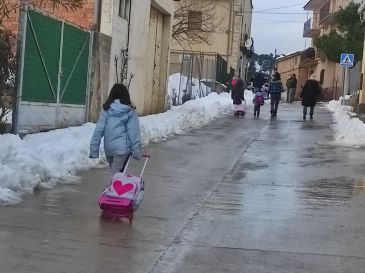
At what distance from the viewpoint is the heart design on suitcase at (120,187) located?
6.77 m

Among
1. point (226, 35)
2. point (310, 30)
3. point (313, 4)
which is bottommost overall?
point (226, 35)

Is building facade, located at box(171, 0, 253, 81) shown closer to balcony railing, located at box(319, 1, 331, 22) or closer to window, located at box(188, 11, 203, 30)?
Answer: window, located at box(188, 11, 203, 30)

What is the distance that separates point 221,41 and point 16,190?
41.4 metres

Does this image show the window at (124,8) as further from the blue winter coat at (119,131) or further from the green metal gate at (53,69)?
the blue winter coat at (119,131)

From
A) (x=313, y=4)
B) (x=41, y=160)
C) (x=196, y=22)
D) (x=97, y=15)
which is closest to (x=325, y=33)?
(x=313, y=4)

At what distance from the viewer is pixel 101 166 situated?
1020cm

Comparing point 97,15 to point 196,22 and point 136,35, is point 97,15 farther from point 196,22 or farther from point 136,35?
point 196,22

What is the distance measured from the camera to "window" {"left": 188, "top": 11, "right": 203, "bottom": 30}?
39119 mm

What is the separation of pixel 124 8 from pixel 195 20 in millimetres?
27043

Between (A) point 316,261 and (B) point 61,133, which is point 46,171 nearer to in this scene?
(B) point 61,133

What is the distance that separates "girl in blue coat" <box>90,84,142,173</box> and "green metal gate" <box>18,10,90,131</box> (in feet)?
14.6

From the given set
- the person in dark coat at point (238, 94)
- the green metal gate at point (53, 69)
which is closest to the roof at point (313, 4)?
the person in dark coat at point (238, 94)

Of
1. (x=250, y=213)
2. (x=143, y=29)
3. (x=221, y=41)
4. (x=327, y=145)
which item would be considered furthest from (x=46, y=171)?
(x=221, y=41)

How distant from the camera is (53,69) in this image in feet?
41.5
